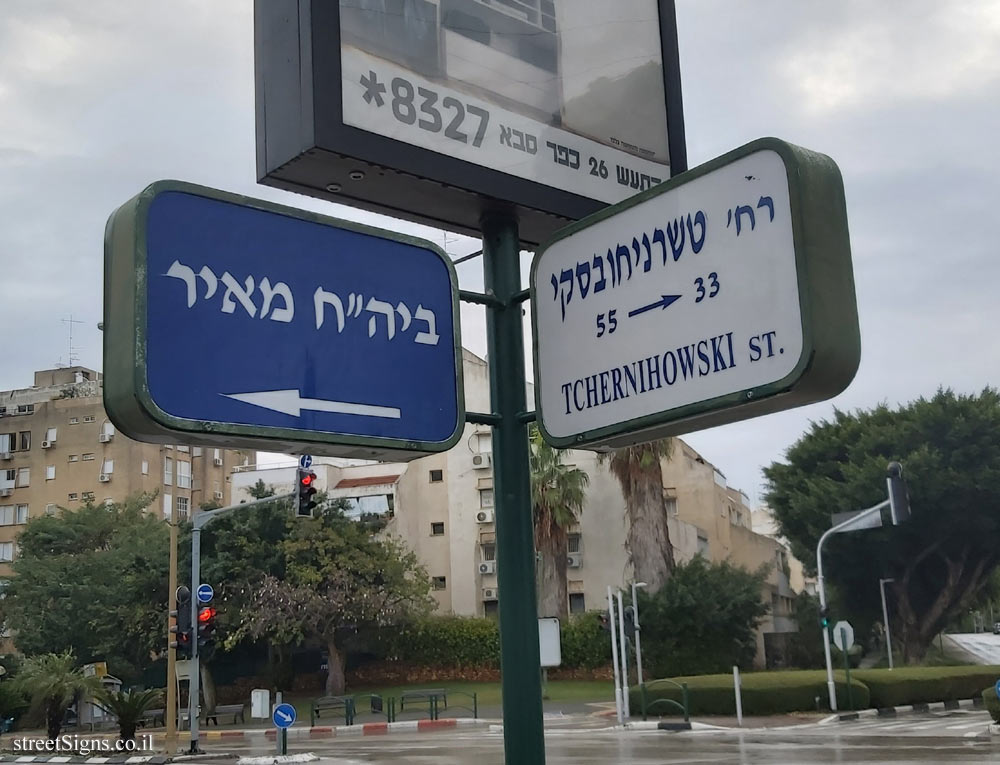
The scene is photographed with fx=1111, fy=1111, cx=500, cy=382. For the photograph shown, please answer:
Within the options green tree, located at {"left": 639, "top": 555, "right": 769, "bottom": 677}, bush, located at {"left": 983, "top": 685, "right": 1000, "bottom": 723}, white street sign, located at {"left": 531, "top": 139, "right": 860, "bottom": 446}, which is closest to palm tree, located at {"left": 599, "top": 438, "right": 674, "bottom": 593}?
green tree, located at {"left": 639, "top": 555, "right": 769, "bottom": 677}

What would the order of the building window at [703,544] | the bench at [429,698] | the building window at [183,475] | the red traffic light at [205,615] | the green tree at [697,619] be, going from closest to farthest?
the red traffic light at [205,615]
the bench at [429,698]
the green tree at [697,619]
the building window at [703,544]
the building window at [183,475]

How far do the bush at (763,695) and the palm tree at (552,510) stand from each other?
1428 cm

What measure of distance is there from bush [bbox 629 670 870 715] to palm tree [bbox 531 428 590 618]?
46.8 ft

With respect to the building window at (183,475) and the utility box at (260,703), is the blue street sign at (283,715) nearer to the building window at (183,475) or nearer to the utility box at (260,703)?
the utility box at (260,703)

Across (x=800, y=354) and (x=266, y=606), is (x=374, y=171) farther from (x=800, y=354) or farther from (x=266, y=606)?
(x=266, y=606)

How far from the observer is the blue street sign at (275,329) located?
7.95 feet

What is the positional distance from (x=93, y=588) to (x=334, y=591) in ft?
43.2

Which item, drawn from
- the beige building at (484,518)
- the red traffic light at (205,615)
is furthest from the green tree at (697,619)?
the red traffic light at (205,615)

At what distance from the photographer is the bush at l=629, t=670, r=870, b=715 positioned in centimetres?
3153

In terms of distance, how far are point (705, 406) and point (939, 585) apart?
51330 mm

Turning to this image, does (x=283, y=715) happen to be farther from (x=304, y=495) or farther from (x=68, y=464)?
(x=68, y=464)

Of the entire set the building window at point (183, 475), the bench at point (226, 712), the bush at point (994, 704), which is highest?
the building window at point (183, 475)

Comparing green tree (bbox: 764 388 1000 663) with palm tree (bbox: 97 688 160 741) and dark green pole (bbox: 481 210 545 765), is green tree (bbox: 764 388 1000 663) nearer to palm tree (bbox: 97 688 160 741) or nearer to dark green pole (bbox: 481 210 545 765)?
palm tree (bbox: 97 688 160 741)

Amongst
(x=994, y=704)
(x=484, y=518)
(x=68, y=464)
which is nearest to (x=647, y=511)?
(x=484, y=518)
